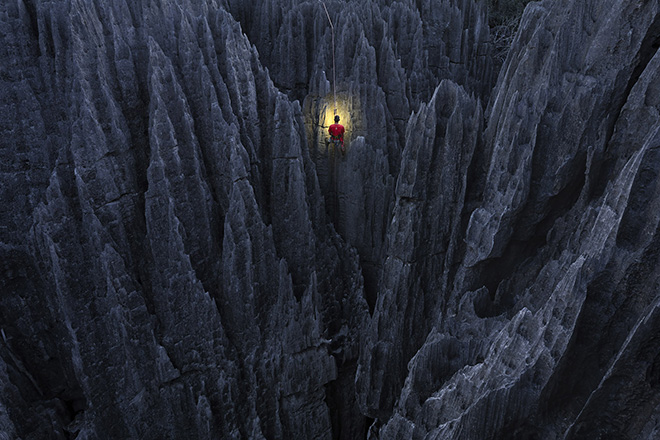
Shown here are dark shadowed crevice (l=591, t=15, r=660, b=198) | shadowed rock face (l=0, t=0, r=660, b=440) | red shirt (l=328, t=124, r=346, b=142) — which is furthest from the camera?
red shirt (l=328, t=124, r=346, b=142)

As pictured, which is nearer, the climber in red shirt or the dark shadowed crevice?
the dark shadowed crevice

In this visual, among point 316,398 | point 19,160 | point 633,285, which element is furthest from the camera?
point 316,398

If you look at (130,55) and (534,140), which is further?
(130,55)

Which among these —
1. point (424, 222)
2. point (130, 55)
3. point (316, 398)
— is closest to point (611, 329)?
point (424, 222)

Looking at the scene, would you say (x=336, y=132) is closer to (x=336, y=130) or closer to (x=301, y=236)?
(x=336, y=130)

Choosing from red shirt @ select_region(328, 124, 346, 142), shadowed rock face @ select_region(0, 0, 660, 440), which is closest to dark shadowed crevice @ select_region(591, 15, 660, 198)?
shadowed rock face @ select_region(0, 0, 660, 440)

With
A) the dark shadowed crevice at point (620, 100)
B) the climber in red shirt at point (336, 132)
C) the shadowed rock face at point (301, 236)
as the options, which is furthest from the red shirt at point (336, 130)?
the dark shadowed crevice at point (620, 100)

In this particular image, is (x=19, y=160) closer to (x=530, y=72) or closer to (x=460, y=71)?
(x=530, y=72)

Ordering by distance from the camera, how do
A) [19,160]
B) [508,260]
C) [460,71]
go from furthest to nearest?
[460,71] → [19,160] → [508,260]

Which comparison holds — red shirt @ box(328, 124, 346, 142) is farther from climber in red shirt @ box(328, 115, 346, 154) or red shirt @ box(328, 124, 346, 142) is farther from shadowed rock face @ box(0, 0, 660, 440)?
shadowed rock face @ box(0, 0, 660, 440)
